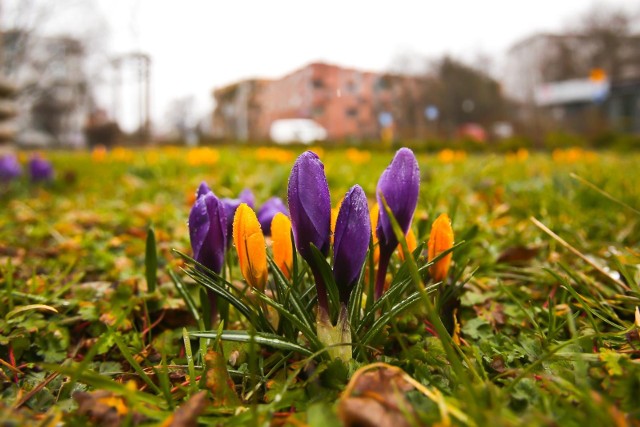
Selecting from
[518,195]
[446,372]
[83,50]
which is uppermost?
[83,50]

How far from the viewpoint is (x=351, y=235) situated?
0.88 meters

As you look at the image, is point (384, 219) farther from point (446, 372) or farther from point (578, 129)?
point (578, 129)

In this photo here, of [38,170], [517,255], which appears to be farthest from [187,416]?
[38,170]

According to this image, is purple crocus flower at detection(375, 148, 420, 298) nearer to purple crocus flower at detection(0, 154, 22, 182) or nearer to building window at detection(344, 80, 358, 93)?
building window at detection(344, 80, 358, 93)

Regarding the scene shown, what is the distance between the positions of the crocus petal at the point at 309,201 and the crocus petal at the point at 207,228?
260mm

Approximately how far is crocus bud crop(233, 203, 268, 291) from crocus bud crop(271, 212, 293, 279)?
0.09 m

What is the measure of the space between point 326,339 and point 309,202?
27 centimetres

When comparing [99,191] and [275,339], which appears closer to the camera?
[275,339]

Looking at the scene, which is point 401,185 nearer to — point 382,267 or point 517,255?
point 382,267

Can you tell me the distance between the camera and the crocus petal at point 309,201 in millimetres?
878

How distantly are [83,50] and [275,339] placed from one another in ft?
144

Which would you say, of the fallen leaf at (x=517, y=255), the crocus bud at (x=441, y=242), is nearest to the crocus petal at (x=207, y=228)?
the crocus bud at (x=441, y=242)

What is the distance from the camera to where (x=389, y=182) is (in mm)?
972

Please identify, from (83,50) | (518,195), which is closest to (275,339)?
(518,195)
